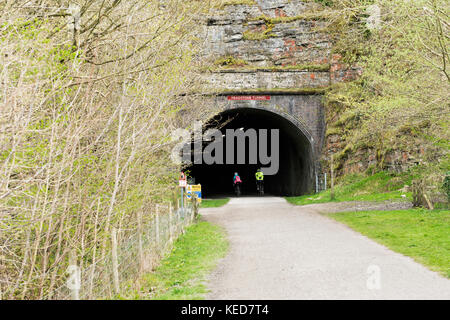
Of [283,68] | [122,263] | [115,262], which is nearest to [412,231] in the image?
[122,263]

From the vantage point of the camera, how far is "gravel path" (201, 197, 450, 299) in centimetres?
643

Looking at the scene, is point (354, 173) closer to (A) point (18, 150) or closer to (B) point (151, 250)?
(B) point (151, 250)

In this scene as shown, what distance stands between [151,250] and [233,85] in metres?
15.7

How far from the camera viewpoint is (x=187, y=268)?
28.3 ft

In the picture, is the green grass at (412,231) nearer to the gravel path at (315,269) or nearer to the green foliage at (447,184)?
the gravel path at (315,269)

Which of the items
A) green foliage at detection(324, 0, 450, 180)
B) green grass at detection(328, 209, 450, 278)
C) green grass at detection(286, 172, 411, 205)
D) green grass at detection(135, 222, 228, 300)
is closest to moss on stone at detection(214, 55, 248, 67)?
green foliage at detection(324, 0, 450, 180)

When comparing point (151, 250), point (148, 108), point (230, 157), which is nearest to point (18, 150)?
point (148, 108)

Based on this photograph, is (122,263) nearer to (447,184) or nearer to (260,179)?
(447,184)

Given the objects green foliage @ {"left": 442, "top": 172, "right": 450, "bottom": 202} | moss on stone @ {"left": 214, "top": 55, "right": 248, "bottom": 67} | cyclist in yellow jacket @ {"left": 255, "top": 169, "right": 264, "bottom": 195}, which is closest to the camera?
green foliage @ {"left": 442, "top": 172, "right": 450, "bottom": 202}

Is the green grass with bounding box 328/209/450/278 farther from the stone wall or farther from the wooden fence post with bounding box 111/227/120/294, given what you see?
the stone wall

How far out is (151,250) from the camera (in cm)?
888

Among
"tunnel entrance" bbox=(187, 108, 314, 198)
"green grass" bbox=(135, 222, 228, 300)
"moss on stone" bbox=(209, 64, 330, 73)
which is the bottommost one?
"green grass" bbox=(135, 222, 228, 300)

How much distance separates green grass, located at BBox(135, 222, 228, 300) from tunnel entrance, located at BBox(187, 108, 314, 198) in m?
6.57

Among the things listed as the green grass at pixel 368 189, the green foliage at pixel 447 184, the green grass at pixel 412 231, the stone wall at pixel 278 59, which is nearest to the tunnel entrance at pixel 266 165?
the stone wall at pixel 278 59
